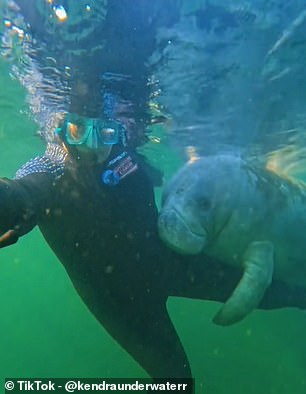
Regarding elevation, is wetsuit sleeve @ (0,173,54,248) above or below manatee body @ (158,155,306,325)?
above

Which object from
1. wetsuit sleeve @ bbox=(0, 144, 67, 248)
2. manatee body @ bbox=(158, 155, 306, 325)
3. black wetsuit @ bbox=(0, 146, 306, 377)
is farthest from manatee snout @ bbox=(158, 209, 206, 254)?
wetsuit sleeve @ bbox=(0, 144, 67, 248)

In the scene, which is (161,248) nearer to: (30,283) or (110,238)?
(110,238)

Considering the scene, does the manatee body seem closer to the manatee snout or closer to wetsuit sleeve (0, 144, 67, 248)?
the manatee snout

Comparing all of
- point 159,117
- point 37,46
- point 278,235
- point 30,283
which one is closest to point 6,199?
point 278,235

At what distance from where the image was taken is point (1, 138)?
15992 mm

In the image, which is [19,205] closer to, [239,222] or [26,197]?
[26,197]

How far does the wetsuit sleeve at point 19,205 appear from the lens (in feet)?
11.4

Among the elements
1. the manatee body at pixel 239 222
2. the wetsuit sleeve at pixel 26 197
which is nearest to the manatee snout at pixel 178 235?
the manatee body at pixel 239 222

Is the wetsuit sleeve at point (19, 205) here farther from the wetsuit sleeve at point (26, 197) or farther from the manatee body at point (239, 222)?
the manatee body at point (239, 222)

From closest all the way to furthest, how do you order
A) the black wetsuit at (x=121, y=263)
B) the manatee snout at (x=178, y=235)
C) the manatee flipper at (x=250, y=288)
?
the manatee flipper at (x=250, y=288)
the manatee snout at (x=178, y=235)
the black wetsuit at (x=121, y=263)

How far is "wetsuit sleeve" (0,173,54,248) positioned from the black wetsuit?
0.45 feet

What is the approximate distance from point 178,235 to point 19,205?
1.71 meters

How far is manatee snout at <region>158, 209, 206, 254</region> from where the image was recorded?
14.3 feet

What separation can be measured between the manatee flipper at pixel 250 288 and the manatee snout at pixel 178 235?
615mm
